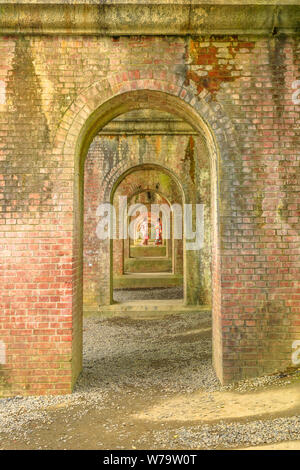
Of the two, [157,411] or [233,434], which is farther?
[157,411]

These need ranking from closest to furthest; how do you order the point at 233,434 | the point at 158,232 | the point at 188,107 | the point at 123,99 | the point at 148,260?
the point at 233,434
the point at 188,107
the point at 123,99
the point at 148,260
the point at 158,232

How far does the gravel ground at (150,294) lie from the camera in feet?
39.9

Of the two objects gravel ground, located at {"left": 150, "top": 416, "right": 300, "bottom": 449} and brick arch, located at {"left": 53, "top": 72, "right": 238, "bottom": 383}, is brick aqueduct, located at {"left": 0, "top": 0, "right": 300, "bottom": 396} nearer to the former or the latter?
brick arch, located at {"left": 53, "top": 72, "right": 238, "bottom": 383}

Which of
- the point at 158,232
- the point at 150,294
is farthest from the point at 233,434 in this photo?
the point at 158,232

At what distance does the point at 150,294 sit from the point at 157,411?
9.37m

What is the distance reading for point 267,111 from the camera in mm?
4535

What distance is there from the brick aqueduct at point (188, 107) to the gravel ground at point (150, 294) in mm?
7535

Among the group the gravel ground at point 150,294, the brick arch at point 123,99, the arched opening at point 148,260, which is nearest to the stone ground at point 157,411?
the brick arch at point 123,99

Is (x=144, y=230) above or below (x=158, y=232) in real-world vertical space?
above

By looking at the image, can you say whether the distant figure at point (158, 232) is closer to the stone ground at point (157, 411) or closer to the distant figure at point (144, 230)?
the distant figure at point (144, 230)

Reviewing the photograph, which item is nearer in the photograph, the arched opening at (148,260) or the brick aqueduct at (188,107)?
the brick aqueduct at (188,107)

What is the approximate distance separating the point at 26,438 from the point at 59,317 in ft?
4.58

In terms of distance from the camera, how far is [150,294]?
1318 cm

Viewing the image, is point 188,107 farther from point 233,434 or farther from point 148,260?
point 148,260
